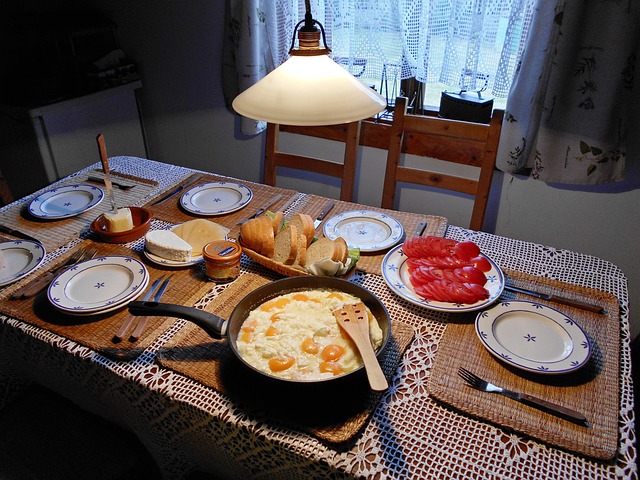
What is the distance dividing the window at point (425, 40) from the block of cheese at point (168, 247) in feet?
4.12

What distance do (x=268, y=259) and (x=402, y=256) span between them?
36cm

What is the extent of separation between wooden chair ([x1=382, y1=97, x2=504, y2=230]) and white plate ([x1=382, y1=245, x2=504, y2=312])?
47 cm

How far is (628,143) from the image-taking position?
180cm

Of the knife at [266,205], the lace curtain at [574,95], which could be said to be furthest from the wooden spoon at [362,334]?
the lace curtain at [574,95]

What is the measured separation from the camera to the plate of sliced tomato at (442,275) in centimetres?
109

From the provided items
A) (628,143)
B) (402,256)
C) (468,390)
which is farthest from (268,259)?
(628,143)

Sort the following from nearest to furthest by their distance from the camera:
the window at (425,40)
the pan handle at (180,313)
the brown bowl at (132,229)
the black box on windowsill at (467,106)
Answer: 1. the pan handle at (180,313)
2. the brown bowl at (132,229)
3. the window at (425,40)
4. the black box on windowsill at (467,106)

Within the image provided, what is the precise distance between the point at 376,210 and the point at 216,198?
54cm

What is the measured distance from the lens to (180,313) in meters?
0.88

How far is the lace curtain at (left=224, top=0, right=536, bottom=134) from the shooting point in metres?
1.81

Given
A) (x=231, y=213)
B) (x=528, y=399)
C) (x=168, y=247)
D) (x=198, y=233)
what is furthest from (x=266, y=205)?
(x=528, y=399)

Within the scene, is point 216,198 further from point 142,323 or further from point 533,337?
point 533,337

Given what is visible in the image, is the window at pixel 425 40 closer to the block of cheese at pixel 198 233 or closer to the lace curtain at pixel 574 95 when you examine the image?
the lace curtain at pixel 574 95

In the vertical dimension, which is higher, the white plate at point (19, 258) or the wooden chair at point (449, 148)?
the wooden chair at point (449, 148)
